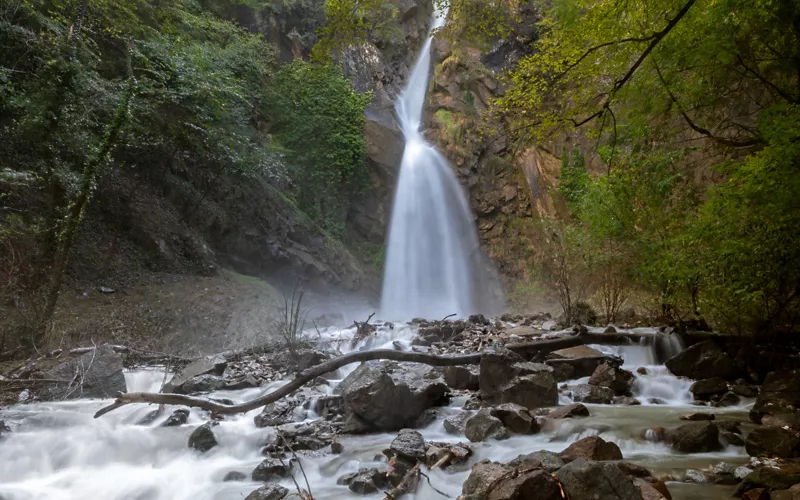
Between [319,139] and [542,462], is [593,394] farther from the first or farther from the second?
[319,139]

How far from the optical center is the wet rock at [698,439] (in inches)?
173

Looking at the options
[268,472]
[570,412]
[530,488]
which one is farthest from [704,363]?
[268,472]

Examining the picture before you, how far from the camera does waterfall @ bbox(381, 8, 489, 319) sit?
21312 mm

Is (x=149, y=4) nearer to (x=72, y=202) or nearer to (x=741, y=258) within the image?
(x=72, y=202)

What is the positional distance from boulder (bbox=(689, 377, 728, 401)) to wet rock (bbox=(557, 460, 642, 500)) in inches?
184

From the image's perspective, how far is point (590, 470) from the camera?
303 centimetres

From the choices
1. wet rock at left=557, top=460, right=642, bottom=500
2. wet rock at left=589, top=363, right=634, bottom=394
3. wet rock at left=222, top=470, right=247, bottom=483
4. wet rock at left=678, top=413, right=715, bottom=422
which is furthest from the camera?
wet rock at left=589, top=363, right=634, bottom=394

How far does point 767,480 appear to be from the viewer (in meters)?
3.24

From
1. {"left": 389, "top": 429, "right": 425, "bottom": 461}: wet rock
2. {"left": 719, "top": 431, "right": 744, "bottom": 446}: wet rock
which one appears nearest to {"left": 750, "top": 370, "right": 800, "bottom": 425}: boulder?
{"left": 719, "top": 431, "right": 744, "bottom": 446}: wet rock

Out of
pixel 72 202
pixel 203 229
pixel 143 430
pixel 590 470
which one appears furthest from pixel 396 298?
pixel 590 470

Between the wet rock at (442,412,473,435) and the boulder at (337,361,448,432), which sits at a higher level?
the boulder at (337,361,448,432)

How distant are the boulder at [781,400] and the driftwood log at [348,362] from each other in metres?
2.68

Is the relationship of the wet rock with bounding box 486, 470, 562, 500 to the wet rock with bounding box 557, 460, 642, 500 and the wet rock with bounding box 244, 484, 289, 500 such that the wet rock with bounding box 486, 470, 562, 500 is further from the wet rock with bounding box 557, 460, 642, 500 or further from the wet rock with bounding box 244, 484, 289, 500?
the wet rock with bounding box 244, 484, 289, 500

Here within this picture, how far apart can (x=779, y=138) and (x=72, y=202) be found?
11.0 metres
